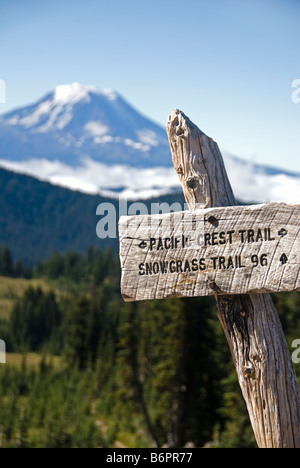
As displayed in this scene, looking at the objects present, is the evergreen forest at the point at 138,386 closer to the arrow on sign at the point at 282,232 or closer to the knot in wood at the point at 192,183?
the knot in wood at the point at 192,183

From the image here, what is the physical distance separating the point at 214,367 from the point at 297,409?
43.7m

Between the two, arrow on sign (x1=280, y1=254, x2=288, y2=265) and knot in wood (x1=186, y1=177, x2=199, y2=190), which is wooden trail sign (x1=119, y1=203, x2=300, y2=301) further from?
knot in wood (x1=186, y1=177, x2=199, y2=190)

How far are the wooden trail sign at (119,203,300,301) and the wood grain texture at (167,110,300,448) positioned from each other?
8.7 inches

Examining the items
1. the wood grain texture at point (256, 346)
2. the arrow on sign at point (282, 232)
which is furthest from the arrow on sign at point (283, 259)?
the wood grain texture at point (256, 346)

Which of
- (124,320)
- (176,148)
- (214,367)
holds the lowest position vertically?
(214,367)

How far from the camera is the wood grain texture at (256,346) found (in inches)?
163

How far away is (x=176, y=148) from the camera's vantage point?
185 inches

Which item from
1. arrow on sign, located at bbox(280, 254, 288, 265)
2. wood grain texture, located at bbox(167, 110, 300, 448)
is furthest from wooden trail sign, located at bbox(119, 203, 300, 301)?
wood grain texture, located at bbox(167, 110, 300, 448)

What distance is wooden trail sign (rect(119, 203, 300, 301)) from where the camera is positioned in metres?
4.13

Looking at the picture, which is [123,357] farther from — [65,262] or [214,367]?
[65,262]

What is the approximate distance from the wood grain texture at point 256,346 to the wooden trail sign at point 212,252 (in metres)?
0.22
